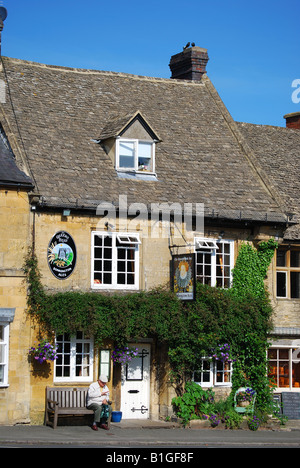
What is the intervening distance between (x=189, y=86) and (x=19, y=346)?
12.5 meters

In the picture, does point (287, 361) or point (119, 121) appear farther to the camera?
point (287, 361)

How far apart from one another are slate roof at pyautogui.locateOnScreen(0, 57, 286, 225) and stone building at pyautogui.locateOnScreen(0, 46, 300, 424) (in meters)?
0.05

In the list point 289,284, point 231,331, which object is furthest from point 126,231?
point 289,284

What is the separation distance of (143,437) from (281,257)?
8.37 m

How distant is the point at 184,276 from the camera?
23.3 meters

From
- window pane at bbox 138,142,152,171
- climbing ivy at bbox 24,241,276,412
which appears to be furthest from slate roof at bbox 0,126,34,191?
window pane at bbox 138,142,152,171

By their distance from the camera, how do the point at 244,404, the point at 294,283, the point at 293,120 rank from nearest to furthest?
the point at 244,404
the point at 294,283
the point at 293,120

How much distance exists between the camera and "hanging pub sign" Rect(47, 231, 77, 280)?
2277cm

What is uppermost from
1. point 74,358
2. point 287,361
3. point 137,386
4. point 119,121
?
point 119,121

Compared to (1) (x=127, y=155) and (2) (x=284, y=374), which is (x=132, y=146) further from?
(2) (x=284, y=374)

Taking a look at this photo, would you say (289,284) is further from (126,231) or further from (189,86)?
(189,86)

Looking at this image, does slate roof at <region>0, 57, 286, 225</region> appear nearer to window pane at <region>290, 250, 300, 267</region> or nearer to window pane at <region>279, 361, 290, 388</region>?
window pane at <region>290, 250, 300, 267</region>

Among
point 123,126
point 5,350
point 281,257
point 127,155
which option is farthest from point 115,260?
point 281,257
